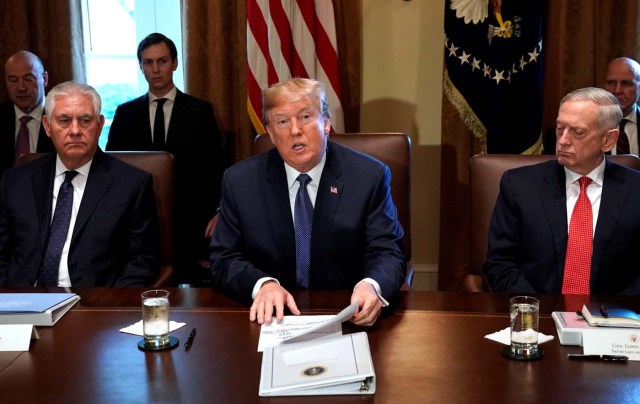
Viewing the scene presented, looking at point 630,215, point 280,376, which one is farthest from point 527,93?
point 280,376

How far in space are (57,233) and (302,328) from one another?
1242mm

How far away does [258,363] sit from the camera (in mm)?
1690

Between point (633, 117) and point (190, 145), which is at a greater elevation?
point (633, 117)

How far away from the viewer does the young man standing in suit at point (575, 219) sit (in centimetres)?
250

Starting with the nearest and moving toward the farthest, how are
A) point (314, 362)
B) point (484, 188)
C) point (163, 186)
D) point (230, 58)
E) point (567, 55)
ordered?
point (314, 362)
point (484, 188)
point (163, 186)
point (567, 55)
point (230, 58)

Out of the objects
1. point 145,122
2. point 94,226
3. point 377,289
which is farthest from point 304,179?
point 145,122

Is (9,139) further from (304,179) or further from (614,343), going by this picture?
(614,343)

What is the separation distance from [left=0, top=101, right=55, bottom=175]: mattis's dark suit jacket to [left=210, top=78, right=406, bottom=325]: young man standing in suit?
76.3 inches

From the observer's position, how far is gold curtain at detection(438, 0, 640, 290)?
166 inches

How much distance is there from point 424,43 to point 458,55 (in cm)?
45

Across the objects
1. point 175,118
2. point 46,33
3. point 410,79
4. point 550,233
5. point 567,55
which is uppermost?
point 46,33

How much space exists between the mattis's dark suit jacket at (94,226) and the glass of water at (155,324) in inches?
35.4

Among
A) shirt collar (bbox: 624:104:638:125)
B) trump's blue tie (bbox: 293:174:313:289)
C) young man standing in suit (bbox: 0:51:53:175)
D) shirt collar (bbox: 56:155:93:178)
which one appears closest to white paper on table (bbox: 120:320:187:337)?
trump's blue tie (bbox: 293:174:313:289)

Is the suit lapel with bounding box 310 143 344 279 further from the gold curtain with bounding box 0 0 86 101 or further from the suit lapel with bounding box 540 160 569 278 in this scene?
the gold curtain with bounding box 0 0 86 101
